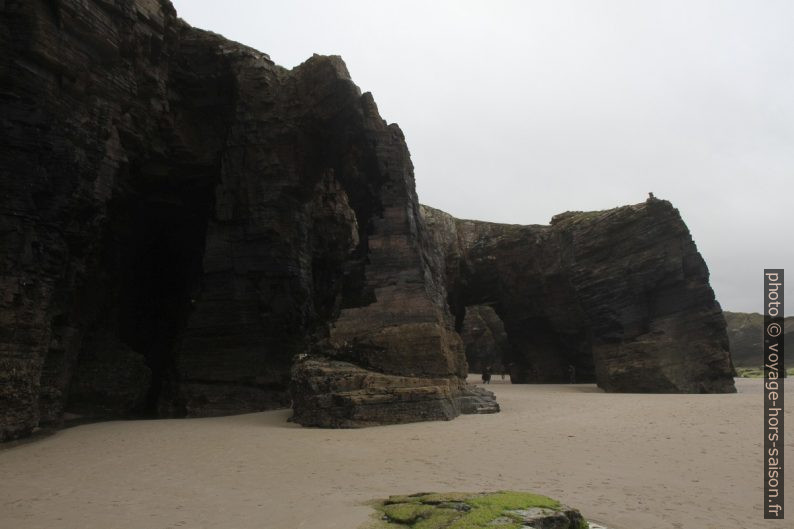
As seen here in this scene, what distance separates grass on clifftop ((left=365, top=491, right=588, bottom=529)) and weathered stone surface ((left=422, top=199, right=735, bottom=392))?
19464mm

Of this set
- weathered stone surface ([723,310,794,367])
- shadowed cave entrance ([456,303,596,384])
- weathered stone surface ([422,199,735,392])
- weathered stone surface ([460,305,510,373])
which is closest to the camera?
weathered stone surface ([422,199,735,392])

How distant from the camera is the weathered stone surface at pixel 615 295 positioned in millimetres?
22703

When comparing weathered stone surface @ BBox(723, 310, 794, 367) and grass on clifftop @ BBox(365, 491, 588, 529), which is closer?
grass on clifftop @ BBox(365, 491, 588, 529)

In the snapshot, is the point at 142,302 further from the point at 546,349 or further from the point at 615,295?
the point at 546,349

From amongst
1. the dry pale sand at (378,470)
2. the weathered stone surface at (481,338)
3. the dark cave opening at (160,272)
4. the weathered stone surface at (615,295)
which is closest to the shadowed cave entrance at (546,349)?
the weathered stone surface at (615,295)

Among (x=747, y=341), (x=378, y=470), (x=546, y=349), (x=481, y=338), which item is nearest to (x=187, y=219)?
(x=378, y=470)

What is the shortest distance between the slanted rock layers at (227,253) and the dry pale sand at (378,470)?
7.63 ft

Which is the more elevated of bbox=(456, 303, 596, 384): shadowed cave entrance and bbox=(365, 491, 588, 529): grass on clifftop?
bbox=(456, 303, 596, 384): shadowed cave entrance

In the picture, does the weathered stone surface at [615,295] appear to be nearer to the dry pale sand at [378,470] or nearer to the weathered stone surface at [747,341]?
the dry pale sand at [378,470]

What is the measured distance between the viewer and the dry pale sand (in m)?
6.48

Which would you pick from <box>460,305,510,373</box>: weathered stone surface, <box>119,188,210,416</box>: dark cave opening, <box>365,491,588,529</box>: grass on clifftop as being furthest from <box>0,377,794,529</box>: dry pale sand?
<box>460,305,510,373</box>: weathered stone surface

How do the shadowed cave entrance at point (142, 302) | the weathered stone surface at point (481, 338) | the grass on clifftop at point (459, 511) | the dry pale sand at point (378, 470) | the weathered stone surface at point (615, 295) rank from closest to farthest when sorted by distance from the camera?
1. the grass on clifftop at point (459, 511)
2. the dry pale sand at point (378, 470)
3. the shadowed cave entrance at point (142, 302)
4. the weathered stone surface at point (615, 295)
5. the weathered stone surface at point (481, 338)

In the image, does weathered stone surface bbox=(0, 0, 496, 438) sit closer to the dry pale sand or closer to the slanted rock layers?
the slanted rock layers

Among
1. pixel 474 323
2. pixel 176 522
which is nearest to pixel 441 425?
pixel 176 522
